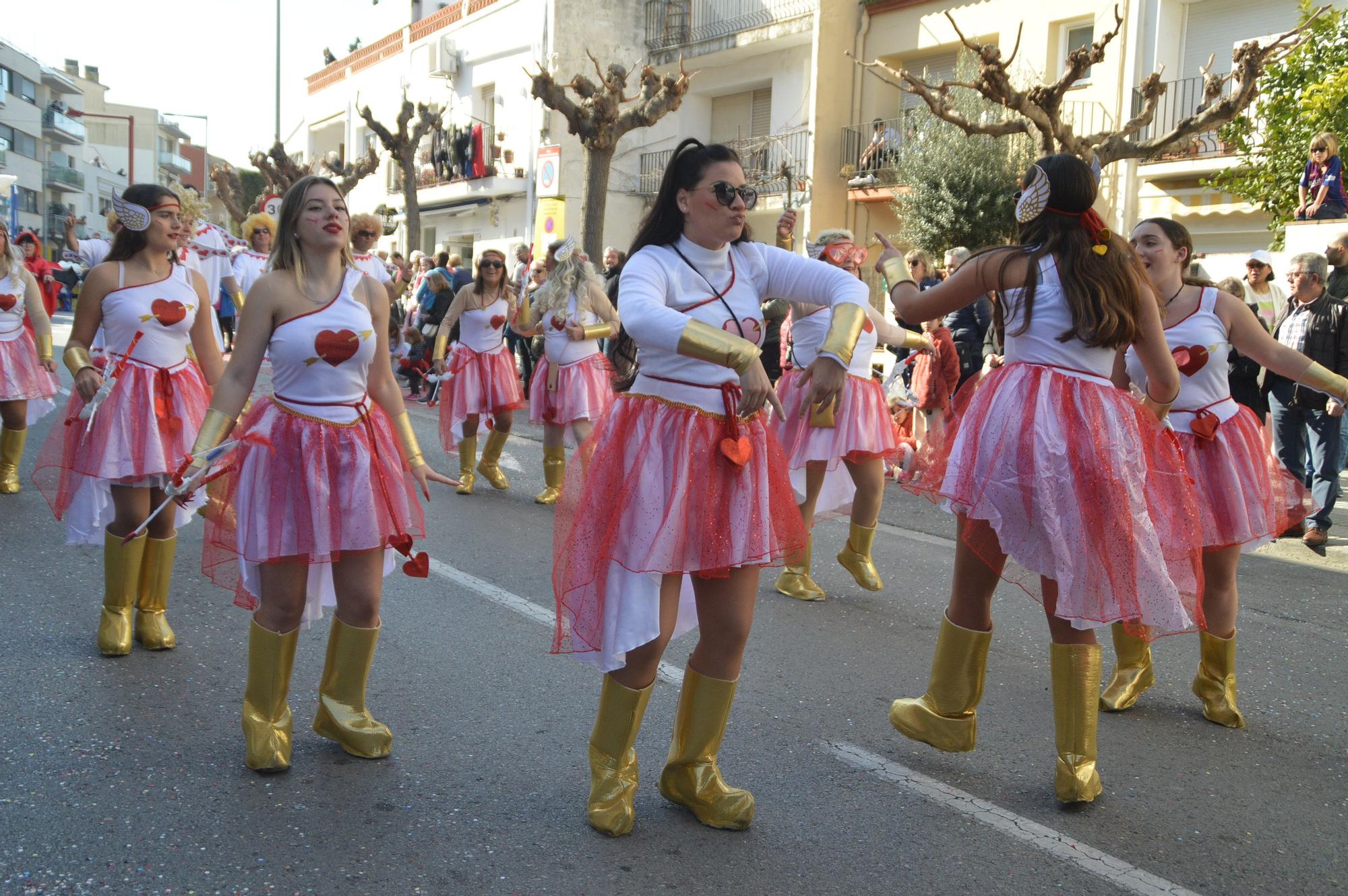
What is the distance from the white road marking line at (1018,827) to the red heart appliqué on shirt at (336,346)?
2.15 meters

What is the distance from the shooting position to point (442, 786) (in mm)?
3846

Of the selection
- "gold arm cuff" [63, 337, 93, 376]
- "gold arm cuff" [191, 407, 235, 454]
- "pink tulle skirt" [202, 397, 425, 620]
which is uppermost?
"gold arm cuff" [63, 337, 93, 376]

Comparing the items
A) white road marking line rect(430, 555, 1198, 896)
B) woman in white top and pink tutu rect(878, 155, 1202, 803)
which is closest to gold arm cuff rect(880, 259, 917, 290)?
woman in white top and pink tutu rect(878, 155, 1202, 803)

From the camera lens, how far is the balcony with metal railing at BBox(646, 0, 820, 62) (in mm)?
24609

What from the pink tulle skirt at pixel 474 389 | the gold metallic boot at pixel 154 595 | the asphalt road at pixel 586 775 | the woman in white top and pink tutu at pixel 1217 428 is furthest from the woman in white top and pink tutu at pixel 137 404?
the pink tulle skirt at pixel 474 389

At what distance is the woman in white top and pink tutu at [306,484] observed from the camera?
3.91 meters

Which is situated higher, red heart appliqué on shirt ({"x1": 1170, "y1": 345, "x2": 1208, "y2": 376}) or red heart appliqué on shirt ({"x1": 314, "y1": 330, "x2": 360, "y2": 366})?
red heart appliqué on shirt ({"x1": 1170, "y1": 345, "x2": 1208, "y2": 376})

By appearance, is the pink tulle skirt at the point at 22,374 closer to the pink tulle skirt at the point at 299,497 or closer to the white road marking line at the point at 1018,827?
the pink tulle skirt at the point at 299,497

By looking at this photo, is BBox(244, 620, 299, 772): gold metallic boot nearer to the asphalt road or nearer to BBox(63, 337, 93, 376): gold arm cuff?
A: the asphalt road

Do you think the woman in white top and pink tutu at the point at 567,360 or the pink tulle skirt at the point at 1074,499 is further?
the woman in white top and pink tutu at the point at 567,360

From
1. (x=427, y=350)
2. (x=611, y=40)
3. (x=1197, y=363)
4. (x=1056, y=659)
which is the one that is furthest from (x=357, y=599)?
(x=611, y=40)

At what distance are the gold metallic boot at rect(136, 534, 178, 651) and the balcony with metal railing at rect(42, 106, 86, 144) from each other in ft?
274

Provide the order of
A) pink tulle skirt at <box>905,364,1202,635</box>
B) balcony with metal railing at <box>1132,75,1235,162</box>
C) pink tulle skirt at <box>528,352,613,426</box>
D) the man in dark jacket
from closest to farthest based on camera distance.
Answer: pink tulle skirt at <box>905,364,1202,635</box> → the man in dark jacket → pink tulle skirt at <box>528,352,613,426</box> → balcony with metal railing at <box>1132,75,1235,162</box>

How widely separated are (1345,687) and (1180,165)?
47.8 feet
